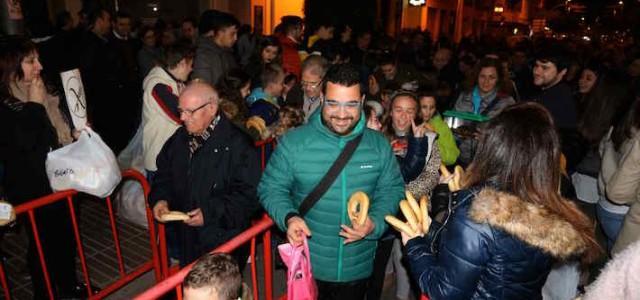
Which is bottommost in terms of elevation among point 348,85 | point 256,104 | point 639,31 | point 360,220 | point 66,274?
point 66,274

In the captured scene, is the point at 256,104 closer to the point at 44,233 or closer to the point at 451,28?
the point at 44,233

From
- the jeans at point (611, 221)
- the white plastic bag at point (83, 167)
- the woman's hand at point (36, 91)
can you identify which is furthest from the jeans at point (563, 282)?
the woman's hand at point (36, 91)

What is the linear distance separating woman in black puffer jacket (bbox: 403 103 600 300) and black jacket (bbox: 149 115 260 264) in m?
1.58

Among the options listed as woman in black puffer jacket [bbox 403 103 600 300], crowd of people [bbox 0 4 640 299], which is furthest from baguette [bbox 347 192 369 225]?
woman in black puffer jacket [bbox 403 103 600 300]

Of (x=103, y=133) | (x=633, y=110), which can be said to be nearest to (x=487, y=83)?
(x=633, y=110)

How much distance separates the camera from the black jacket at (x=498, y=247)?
6.61ft

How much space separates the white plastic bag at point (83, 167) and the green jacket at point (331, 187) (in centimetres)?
139

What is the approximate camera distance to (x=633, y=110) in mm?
3758

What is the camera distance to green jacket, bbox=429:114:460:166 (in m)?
4.27

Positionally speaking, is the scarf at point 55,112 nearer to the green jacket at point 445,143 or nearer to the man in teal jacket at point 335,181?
the man in teal jacket at point 335,181

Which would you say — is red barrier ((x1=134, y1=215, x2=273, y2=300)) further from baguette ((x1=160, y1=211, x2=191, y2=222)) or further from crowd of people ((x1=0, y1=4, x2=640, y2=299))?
baguette ((x1=160, y1=211, x2=191, y2=222))

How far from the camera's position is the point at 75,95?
11.3 ft

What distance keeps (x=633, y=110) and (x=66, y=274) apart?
17.3 feet

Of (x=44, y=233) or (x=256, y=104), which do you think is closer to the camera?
(x=44, y=233)
